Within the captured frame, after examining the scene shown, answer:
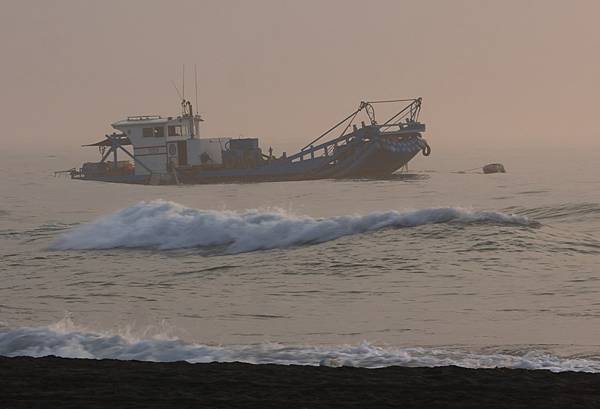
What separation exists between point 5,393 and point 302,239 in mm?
20633

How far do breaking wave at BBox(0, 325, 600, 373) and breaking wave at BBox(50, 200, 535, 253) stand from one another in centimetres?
1516

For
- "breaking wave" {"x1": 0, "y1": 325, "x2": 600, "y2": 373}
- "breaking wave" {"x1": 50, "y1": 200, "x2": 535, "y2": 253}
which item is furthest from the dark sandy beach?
"breaking wave" {"x1": 50, "y1": 200, "x2": 535, "y2": 253}

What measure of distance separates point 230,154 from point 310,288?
56.2 m

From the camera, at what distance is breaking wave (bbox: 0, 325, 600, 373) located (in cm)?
1227

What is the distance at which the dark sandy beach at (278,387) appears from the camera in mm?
9391

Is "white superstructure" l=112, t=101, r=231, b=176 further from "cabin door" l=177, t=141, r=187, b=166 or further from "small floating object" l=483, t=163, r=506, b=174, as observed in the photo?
"small floating object" l=483, t=163, r=506, b=174

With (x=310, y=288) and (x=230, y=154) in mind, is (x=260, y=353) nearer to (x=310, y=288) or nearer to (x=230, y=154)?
(x=310, y=288)

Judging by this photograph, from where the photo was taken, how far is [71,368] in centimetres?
1106

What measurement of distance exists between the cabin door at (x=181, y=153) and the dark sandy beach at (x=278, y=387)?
206 feet

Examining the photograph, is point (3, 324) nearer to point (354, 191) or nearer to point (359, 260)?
point (359, 260)

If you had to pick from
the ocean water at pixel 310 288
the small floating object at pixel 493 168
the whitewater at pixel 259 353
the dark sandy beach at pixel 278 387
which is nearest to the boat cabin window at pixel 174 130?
the ocean water at pixel 310 288

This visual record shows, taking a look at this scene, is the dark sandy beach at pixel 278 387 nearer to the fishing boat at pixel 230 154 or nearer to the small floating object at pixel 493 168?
the fishing boat at pixel 230 154

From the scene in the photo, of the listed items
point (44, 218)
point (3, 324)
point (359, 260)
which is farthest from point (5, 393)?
point (44, 218)

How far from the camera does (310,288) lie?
829 inches
